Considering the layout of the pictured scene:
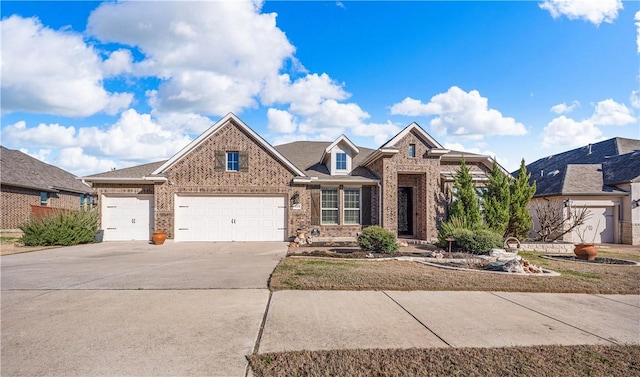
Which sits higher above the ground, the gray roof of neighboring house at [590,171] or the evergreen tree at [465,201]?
the gray roof of neighboring house at [590,171]

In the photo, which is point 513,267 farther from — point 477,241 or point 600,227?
point 600,227

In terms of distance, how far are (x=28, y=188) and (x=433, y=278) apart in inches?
1044

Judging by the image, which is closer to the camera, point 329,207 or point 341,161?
point 329,207

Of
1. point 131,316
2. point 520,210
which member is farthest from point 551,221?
point 131,316

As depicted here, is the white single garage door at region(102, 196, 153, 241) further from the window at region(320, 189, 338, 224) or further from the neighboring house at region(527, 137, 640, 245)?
the neighboring house at region(527, 137, 640, 245)

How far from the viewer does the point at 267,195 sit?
16.5 metres

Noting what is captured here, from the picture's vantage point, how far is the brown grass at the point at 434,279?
24.2 ft

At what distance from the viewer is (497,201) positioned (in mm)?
15359

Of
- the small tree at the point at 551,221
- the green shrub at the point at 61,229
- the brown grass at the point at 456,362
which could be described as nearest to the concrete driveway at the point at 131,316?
the brown grass at the point at 456,362

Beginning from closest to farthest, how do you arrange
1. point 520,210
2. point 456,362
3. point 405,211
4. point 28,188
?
point 456,362
point 520,210
point 405,211
point 28,188

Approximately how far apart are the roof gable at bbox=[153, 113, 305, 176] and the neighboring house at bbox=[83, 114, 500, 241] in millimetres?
44

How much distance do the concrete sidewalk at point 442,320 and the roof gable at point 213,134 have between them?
10.3 meters

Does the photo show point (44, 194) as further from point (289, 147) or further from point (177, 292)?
point (177, 292)

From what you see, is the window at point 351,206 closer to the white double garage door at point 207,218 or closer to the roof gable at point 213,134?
the roof gable at point 213,134
